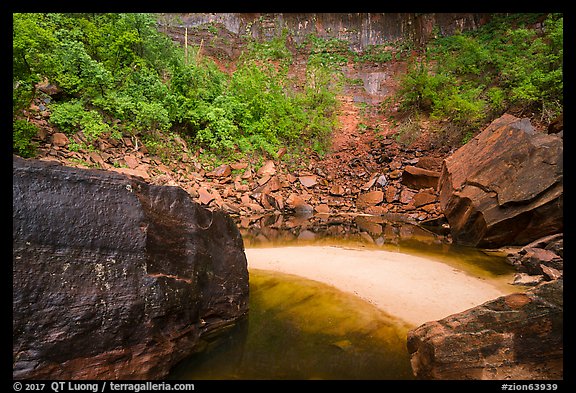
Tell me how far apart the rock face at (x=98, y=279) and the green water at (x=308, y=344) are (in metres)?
0.38

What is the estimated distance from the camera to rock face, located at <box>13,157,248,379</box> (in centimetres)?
204

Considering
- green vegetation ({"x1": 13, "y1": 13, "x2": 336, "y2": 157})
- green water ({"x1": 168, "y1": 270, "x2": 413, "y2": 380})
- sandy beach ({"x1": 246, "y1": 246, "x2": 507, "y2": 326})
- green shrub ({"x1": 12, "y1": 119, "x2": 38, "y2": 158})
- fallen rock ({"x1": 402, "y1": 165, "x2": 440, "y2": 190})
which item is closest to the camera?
green water ({"x1": 168, "y1": 270, "x2": 413, "y2": 380})

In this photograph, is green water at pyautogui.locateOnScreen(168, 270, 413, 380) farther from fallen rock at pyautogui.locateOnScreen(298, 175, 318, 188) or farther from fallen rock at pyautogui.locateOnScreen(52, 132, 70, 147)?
fallen rock at pyautogui.locateOnScreen(298, 175, 318, 188)

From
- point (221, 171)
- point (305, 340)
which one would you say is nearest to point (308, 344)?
point (305, 340)

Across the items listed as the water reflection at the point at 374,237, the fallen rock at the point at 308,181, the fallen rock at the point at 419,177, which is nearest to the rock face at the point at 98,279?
the water reflection at the point at 374,237

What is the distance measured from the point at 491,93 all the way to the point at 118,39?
14.9 metres

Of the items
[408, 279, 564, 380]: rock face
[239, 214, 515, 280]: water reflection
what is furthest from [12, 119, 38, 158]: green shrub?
[408, 279, 564, 380]: rock face

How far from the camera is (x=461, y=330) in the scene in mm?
2510

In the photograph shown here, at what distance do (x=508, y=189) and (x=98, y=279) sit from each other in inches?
317

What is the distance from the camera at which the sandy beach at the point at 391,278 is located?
3691mm

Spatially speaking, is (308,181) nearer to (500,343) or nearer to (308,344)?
(308,344)

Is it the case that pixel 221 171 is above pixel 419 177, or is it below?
above

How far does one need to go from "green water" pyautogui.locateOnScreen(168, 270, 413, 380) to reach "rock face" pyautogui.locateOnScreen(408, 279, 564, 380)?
326 mm

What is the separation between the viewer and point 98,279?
7.53 ft
